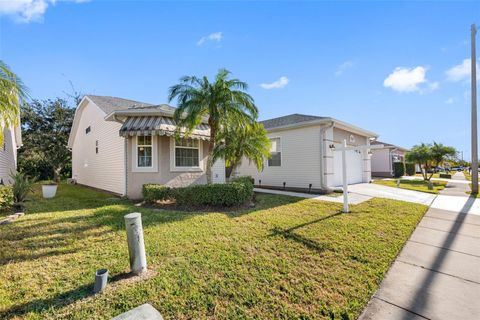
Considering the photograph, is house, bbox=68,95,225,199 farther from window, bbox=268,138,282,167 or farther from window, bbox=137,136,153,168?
window, bbox=268,138,282,167

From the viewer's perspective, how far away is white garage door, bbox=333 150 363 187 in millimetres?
14016

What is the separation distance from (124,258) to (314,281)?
148 inches

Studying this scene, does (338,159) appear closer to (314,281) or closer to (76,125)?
(314,281)

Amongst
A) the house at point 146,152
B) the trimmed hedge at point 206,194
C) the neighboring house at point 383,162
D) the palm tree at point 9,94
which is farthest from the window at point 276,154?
the neighboring house at point 383,162

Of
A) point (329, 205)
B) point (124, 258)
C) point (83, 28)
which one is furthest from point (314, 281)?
point (83, 28)

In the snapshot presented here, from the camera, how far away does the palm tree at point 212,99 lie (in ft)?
29.4

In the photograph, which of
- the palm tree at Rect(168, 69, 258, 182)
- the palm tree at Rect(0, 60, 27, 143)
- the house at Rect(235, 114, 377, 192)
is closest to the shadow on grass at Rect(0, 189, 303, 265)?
the palm tree at Rect(0, 60, 27, 143)

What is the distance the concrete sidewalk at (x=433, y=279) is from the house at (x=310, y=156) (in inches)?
265

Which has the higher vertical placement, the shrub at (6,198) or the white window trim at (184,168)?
the white window trim at (184,168)

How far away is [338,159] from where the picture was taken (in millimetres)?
14297

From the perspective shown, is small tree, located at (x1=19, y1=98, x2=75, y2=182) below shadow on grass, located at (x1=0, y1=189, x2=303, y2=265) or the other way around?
the other way around

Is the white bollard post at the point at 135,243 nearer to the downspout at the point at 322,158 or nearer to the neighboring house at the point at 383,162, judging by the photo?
the downspout at the point at 322,158

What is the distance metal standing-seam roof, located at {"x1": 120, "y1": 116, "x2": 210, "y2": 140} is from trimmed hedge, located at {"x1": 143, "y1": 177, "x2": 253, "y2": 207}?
2.62 m

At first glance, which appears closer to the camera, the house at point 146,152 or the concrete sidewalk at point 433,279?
the concrete sidewalk at point 433,279
